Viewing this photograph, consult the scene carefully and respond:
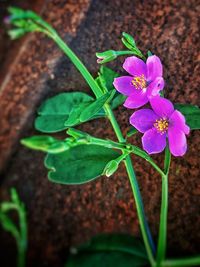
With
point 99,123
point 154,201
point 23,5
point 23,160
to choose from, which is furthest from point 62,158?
point 23,5

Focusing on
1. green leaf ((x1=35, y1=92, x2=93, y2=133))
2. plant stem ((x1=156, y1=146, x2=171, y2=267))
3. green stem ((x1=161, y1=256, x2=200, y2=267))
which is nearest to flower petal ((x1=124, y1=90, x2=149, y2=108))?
plant stem ((x1=156, y1=146, x2=171, y2=267))

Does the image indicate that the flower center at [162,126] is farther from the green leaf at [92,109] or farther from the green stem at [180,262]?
the green stem at [180,262]

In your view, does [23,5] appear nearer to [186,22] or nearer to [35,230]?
[186,22]

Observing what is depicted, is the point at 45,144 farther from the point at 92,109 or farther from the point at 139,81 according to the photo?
the point at 139,81

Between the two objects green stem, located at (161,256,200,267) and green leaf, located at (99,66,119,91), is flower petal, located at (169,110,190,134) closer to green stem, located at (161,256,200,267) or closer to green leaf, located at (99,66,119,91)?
green leaf, located at (99,66,119,91)

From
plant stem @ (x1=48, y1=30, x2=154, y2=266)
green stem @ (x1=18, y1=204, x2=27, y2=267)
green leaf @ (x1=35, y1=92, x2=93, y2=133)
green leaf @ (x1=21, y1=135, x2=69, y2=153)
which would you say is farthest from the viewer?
green stem @ (x1=18, y1=204, x2=27, y2=267)
